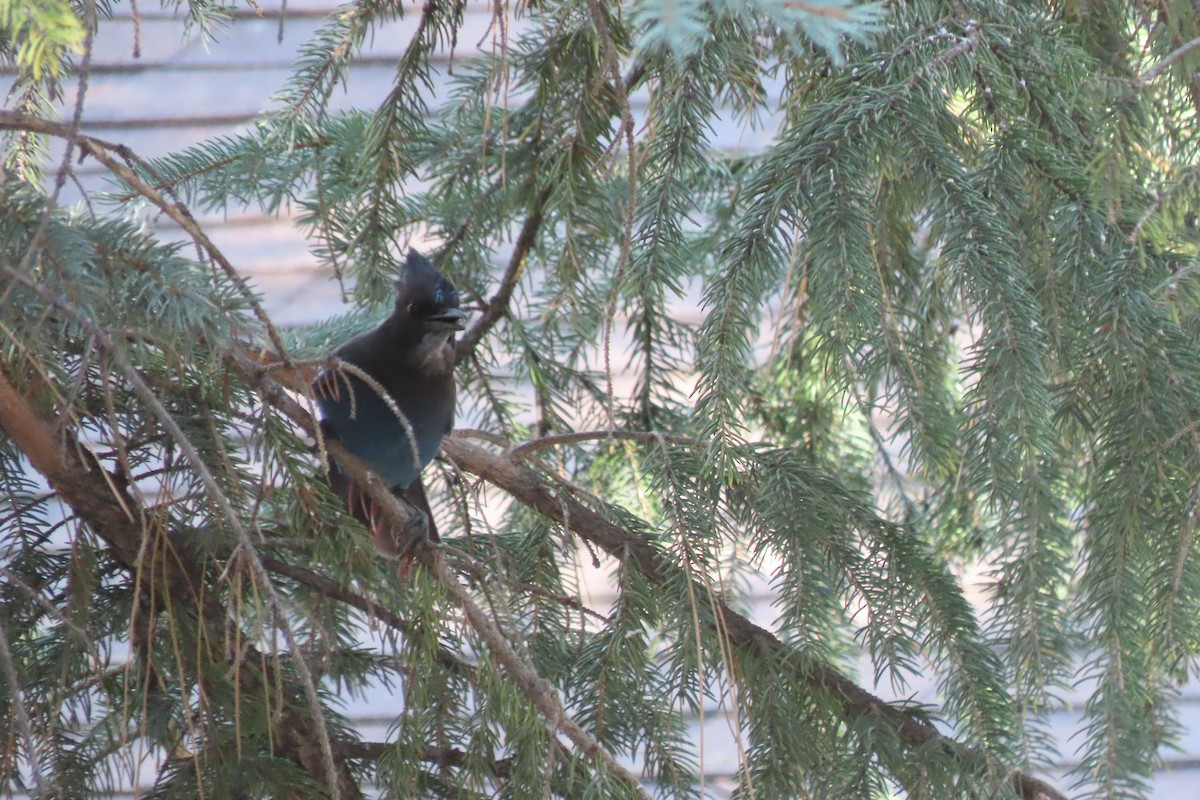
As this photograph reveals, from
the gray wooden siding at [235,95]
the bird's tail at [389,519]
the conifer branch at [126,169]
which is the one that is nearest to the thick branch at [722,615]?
the bird's tail at [389,519]

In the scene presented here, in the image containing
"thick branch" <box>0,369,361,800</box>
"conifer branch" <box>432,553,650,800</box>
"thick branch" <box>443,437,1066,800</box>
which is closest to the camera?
"conifer branch" <box>432,553,650,800</box>

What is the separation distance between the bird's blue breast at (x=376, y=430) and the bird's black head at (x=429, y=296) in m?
0.15

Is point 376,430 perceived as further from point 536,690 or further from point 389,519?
point 536,690

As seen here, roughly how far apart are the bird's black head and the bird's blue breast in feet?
0.50

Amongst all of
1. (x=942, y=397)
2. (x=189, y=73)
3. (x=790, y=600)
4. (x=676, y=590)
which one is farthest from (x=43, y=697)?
(x=189, y=73)

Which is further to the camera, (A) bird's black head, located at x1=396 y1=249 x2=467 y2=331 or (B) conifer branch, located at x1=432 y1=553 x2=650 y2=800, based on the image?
(A) bird's black head, located at x1=396 y1=249 x2=467 y2=331

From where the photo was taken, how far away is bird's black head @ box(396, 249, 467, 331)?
184 centimetres

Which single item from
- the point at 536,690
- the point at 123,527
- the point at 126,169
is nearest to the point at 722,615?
the point at 536,690

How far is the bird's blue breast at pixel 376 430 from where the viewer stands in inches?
74.4

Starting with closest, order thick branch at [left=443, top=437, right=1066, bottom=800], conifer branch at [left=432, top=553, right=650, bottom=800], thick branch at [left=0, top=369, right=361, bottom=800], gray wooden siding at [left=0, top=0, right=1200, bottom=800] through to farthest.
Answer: conifer branch at [left=432, top=553, right=650, bottom=800], thick branch at [left=0, top=369, right=361, bottom=800], thick branch at [left=443, top=437, right=1066, bottom=800], gray wooden siding at [left=0, top=0, right=1200, bottom=800]

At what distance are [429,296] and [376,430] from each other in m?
0.25

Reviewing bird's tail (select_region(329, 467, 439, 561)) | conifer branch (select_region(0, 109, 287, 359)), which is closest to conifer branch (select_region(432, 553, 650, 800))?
bird's tail (select_region(329, 467, 439, 561))

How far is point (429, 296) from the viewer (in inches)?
73.1

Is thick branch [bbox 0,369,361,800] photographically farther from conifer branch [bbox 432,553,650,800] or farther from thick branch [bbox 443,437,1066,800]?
thick branch [bbox 443,437,1066,800]
